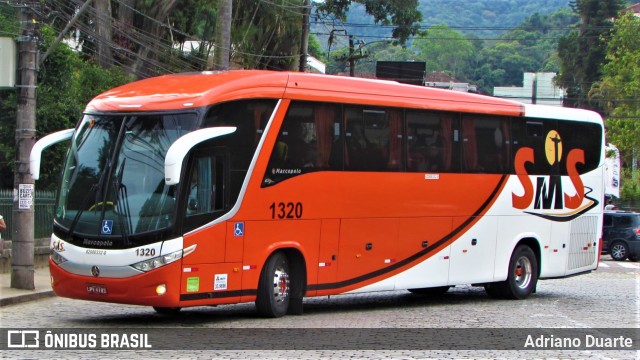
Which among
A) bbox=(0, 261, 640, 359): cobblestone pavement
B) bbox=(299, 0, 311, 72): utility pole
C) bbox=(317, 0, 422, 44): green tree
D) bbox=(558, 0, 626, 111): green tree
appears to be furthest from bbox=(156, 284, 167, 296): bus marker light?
bbox=(558, 0, 626, 111): green tree

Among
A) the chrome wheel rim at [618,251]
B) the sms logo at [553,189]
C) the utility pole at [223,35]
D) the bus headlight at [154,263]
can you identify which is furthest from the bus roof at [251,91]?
the chrome wheel rim at [618,251]

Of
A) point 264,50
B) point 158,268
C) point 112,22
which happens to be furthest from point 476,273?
point 264,50

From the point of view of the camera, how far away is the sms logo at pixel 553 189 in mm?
18922

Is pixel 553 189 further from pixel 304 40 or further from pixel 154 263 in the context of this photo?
pixel 304 40

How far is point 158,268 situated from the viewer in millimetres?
12633

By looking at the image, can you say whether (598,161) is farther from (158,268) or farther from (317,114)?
(158,268)

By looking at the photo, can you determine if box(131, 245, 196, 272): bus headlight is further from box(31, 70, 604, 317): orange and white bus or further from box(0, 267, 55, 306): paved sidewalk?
box(0, 267, 55, 306): paved sidewalk

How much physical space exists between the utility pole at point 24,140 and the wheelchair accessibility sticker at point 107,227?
4.98 meters

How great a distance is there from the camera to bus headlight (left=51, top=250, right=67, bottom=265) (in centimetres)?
1327

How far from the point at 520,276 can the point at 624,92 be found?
4626 cm

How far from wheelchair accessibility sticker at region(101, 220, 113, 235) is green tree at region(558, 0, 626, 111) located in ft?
214

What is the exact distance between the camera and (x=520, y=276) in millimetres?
19031

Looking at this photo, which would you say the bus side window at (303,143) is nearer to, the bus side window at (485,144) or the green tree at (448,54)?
the bus side window at (485,144)

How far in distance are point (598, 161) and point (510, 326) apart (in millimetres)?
7731
